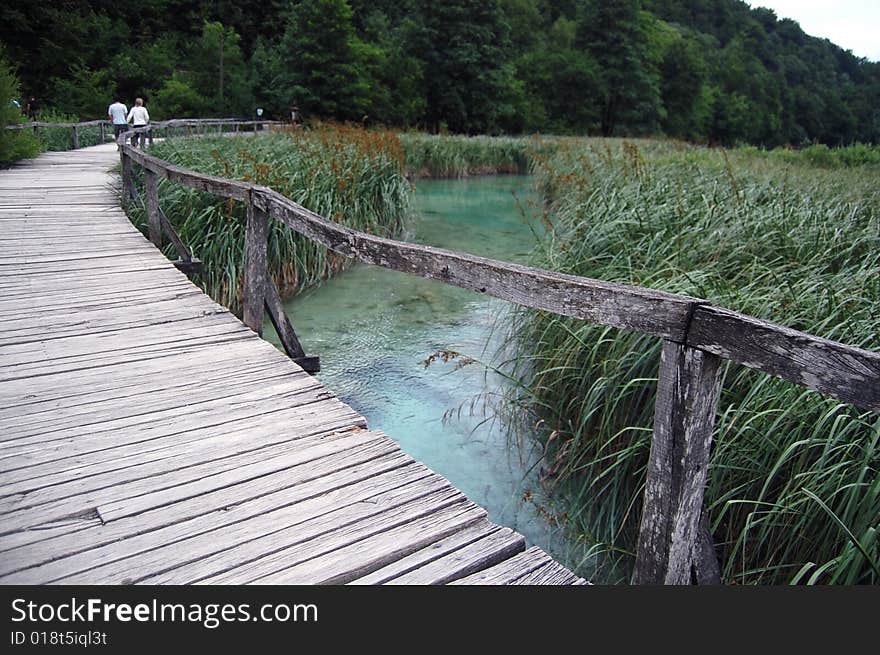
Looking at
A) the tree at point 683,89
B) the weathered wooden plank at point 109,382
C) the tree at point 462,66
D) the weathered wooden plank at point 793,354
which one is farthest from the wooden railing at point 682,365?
the tree at point 683,89

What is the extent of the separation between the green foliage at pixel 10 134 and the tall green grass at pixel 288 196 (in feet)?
13.4

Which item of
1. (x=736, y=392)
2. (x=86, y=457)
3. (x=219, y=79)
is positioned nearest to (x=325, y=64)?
(x=219, y=79)

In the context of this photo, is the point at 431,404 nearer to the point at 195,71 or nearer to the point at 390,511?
the point at 390,511

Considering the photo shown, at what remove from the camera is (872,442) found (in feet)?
7.71

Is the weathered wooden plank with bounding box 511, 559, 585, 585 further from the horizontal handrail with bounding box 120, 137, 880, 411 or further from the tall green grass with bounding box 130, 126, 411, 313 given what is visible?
the tall green grass with bounding box 130, 126, 411, 313

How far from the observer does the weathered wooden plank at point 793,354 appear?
53.7 inches

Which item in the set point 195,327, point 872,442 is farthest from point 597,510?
point 195,327

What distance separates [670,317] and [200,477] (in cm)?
160

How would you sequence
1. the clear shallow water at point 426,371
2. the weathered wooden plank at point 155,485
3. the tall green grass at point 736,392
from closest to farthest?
1. the weathered wooden plank at point 155,485
2. the tall green grass at point 736,392
3. the clear shallow water at point 426,371

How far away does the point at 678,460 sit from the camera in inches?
68.7

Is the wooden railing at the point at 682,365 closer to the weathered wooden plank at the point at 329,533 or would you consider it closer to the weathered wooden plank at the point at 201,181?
the weathered wooden plank at the point at 329,533

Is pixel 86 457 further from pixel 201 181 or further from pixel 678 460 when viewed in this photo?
pixel 201 181

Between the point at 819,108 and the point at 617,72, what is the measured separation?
39.9 metres

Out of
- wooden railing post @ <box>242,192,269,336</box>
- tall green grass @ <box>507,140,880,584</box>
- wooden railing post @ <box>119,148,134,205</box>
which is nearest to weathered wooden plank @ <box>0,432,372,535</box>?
tall green grass @ <box>507,140,880,584</box>
